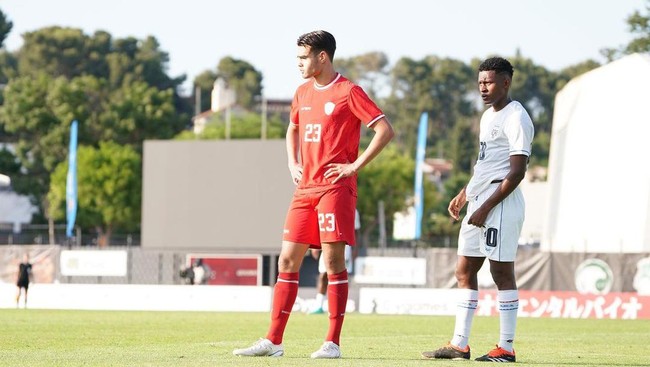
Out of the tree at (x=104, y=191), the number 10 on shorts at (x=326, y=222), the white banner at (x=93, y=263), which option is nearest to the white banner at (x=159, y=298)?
the white banner at (x=93, y=263)

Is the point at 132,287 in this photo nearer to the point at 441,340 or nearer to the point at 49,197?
the point at 441,340

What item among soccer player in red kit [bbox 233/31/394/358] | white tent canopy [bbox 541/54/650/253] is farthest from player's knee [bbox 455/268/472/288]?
white tent canopy [bbox 541/54/650/253]

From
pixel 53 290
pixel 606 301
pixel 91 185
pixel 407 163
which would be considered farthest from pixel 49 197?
pixel 606 301

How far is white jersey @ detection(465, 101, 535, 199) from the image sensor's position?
1082cm

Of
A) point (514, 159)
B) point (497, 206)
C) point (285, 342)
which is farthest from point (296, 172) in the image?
point (285, 342)

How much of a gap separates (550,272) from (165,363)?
92.4ft

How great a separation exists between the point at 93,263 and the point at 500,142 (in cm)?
3585

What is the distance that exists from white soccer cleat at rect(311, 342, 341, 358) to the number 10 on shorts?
0.85m

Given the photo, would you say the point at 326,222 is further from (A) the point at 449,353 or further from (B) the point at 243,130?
(B) the point at 243,130

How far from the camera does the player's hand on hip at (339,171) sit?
10547mm

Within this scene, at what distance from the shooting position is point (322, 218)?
10664mm

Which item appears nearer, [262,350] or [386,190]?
[262,350]

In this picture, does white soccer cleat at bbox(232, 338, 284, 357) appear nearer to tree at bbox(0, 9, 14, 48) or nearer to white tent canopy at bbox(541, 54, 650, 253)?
white tent canopy at bbox(541, 54, 650, 253)

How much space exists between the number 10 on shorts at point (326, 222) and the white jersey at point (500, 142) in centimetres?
117
